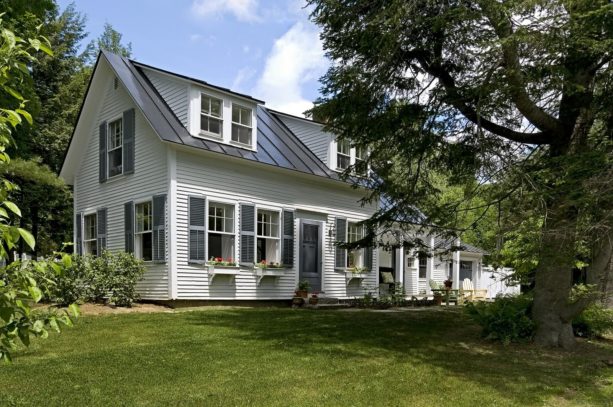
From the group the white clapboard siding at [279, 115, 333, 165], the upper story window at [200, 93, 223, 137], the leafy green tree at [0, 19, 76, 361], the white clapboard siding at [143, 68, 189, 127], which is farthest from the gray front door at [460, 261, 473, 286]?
the leafy green tree at [0, 19, 76, 361]

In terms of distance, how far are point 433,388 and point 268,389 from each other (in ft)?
6.10

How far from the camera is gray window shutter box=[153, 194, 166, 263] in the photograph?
1320cm

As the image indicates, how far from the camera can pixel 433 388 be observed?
234 inches

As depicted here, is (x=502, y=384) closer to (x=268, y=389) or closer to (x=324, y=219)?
(x=268, y=389)

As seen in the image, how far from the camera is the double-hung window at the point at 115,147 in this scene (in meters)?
15.2

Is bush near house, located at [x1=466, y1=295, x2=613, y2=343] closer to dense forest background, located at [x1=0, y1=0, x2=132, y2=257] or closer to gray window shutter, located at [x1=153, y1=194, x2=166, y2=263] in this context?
gray window shutter, located at [x1=153, y1=194, x2=166, y2=263]

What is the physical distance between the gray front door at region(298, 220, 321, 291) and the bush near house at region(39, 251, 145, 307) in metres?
4.98

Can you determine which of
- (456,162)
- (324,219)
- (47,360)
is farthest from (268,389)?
(324,219)

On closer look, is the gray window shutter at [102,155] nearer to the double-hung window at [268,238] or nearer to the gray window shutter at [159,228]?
the gray window shutter at [159,228]

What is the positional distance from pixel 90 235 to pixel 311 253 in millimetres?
6971

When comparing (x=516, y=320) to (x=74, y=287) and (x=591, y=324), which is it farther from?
(x=74, y=287)

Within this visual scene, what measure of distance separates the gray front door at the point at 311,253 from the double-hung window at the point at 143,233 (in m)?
4.48

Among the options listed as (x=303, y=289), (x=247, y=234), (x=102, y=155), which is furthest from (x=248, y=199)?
(x=102, y=155)

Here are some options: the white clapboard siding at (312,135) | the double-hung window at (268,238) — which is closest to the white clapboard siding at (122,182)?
the double-hung window at (268,238)
